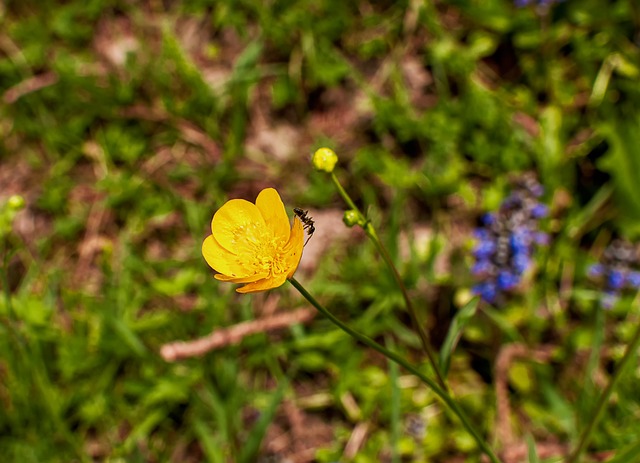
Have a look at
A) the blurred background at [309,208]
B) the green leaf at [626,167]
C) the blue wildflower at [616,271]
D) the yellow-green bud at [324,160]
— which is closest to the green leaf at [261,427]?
the blurred background at [309,208]

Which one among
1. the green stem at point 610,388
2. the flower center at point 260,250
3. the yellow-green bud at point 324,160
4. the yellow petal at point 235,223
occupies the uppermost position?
the yellow-green bud at point 324,160

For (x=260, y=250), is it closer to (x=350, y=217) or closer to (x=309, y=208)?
(x=350, y=217)

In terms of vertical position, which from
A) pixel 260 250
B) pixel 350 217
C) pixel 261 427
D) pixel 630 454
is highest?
pixel 350 217

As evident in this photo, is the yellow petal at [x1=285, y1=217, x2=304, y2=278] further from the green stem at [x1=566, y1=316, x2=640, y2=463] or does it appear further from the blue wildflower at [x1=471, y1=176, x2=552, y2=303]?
the blue wildflower at [x1=471, y1=176, x2=552, y2=303]

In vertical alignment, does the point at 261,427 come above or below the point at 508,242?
below

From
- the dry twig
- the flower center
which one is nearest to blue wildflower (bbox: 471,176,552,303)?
the dry twig

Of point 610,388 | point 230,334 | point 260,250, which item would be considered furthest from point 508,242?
point 260,250

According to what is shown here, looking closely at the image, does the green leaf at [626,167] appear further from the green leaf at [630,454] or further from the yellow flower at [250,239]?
the yellow flower at [250,239]
